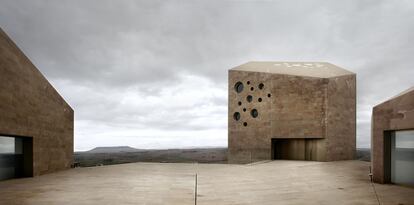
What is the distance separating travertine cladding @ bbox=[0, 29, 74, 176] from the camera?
47.4 ft

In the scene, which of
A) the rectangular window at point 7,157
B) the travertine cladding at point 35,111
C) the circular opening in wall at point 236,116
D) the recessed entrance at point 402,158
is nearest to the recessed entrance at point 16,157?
the rectangular window at point 7,157

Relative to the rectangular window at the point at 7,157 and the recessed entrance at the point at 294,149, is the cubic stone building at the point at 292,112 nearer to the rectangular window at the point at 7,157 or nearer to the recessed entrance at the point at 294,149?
the recessed entrance at the point at 294,149

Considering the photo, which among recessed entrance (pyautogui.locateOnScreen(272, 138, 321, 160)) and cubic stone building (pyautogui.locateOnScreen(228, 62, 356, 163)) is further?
recessed entrance (pyautogui.locateOnScreen(272, 138, 321, 160))

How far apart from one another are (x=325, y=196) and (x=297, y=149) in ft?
62.1

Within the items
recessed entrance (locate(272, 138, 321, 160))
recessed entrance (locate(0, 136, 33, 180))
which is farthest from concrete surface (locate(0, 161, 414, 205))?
recessed entrance (locate(272, 138, 321, 160))

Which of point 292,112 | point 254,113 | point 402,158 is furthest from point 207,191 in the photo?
point 254,113

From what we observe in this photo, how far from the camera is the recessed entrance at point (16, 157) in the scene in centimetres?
1523

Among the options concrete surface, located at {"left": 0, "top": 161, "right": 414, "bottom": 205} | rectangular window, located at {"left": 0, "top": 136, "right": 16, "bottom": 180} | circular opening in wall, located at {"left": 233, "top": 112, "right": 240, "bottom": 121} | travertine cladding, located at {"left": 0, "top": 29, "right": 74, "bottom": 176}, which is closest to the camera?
concrete surface, located at {"left": 0, "top": 161, "right": 414, "bottom": 205}

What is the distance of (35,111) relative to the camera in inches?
656

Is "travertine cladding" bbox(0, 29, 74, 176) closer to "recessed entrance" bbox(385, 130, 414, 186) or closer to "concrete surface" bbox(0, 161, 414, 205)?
"concrete surface" bbox(0, 161, 414, 205)

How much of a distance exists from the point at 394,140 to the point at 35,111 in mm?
17009

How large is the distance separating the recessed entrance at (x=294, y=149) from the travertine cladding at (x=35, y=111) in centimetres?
1793

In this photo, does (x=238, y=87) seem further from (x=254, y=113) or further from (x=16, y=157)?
(x=16, y=157)

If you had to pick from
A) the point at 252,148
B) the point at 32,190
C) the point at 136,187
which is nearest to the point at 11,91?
the point at 32,190
